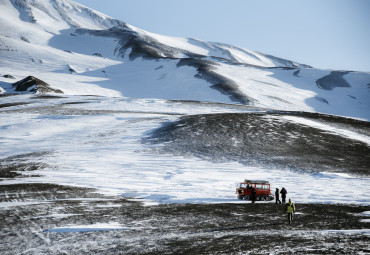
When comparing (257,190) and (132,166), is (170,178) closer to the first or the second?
(132,166)

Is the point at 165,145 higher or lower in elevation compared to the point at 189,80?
lower

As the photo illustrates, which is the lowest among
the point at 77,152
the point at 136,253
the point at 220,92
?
the point at 136,253

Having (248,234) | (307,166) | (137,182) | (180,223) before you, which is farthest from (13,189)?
(307,166)

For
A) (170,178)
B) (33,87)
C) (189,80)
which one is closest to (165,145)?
(170,178)

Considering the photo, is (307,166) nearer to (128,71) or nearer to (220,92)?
(220,92)

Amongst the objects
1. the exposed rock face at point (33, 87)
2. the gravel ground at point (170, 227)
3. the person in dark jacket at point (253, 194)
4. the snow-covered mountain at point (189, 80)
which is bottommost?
the gravel ground at point (170, 227)

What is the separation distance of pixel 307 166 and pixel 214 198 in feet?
58.8

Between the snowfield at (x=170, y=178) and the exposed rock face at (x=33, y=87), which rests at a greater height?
the exposed rock face at (x=33, y=87)

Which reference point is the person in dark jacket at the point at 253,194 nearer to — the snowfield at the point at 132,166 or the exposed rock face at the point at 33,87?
the snowfield at the point at 132,166

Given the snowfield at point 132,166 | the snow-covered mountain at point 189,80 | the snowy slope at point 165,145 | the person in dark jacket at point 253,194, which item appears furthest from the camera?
the snow-covered mountain at point 189,80

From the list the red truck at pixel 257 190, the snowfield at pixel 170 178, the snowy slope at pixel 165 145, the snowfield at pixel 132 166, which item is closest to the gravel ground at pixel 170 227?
the snowfield at pixel 170 178

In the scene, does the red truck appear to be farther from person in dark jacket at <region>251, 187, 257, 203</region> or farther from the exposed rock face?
the exposed rock face

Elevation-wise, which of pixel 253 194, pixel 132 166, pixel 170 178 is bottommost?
pixel 253 194

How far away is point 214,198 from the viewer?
2588 cm
